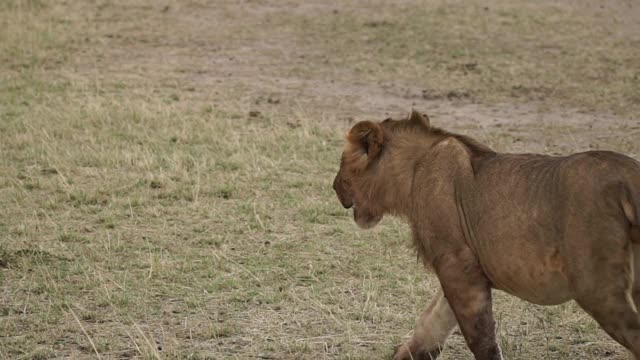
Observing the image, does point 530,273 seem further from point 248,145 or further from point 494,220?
point 248,145

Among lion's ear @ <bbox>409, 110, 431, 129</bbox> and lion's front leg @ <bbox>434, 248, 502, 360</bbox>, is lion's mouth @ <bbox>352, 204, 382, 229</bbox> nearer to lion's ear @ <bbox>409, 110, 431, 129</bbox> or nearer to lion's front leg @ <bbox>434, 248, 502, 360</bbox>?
lion's ear @ <bbox>409, 110, 431, 129</bbox>

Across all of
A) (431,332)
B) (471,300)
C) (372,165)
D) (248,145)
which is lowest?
(248,145)

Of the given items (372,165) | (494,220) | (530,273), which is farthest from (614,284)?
(372,165)

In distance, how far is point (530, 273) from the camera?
4738 millimetres

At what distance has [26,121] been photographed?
10.9 meters

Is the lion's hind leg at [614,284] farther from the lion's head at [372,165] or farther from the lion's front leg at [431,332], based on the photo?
the lion's head at [372,165]

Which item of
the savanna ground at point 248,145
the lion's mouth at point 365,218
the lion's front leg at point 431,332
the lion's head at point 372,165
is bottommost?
the savanna ground at point 248,145

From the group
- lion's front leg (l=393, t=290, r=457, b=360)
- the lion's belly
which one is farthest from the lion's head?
the lion's belly

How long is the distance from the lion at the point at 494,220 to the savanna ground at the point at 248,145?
0.97 meters

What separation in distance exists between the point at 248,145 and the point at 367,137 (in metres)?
4.86

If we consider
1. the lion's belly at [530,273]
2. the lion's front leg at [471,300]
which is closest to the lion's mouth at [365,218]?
the lion's front leg at [471,300]

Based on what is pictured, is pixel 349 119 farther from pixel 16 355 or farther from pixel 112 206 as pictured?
pixel 16 355

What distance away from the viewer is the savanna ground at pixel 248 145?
6340mm

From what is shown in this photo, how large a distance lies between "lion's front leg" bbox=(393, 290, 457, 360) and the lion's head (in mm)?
516
